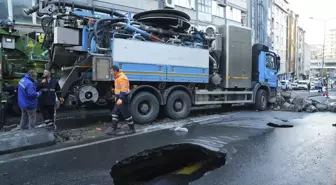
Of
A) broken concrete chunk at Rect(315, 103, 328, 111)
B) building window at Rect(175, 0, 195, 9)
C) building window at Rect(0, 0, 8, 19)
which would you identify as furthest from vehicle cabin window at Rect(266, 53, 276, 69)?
building window at Rect(0, 0, 8, 19)

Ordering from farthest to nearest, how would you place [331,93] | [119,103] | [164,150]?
[331,93] → [119,103] → [164,150]

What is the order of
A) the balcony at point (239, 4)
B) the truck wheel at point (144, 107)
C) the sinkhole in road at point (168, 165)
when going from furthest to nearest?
the balcony at point (239, 4) < the truck wheel at point (144, 107) < the sinkhole in road at point (168, 165)

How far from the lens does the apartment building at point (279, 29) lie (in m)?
47.4

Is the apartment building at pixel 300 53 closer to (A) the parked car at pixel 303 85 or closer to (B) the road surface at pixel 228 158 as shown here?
(A) the parked car at pixel 303 85

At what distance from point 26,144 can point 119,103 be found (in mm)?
2104

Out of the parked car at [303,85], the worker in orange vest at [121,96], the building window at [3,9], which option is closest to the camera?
the worker in orange vest at [121,96]

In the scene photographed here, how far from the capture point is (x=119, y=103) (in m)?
6.77

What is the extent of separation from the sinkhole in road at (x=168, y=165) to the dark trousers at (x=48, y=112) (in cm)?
332

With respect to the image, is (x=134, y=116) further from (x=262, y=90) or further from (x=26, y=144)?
(x=262, y=90)

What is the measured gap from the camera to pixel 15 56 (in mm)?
9820

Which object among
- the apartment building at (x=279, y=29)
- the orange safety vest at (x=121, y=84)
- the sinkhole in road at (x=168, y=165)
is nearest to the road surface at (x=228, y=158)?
the sinkhole in road at (x=168, y=165)

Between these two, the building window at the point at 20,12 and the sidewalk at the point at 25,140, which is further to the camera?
the building window at the point at 20,12

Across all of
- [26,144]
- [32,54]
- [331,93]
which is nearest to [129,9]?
[32,54]

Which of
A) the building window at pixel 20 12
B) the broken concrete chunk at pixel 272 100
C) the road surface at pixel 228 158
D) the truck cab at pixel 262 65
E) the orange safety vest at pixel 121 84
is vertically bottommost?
the road surface at pixel 228 158
